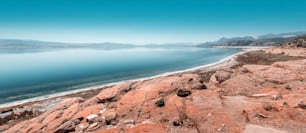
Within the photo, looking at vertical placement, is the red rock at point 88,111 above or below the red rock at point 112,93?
below

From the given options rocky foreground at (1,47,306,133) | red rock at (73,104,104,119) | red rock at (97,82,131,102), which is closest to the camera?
rocky foreground at (1,47,306,133)

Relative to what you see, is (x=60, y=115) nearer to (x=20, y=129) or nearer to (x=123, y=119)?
(x=20, y=129)

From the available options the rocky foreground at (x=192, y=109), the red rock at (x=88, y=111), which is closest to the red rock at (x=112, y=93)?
the rocky foreground at (x=192, y=109)

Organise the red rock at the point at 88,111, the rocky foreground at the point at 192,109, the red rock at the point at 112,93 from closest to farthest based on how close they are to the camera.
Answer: the rocky foreground at the point at 192,109, the red rock at the point at 88,111, the red rock at the point at 112,93

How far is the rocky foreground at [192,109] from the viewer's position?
537 inches

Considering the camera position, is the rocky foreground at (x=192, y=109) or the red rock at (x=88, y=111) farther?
the red rock at (x=88, y=111)

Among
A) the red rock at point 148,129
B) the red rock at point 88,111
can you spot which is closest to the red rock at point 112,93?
the red rock at point 88,111

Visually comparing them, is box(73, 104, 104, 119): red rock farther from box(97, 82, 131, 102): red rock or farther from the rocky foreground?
box(97, 82, 131, 102): red rock

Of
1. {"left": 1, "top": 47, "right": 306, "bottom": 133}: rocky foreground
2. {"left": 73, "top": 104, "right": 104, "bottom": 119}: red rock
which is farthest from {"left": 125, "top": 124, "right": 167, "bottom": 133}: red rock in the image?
{"left": 73, "top": 104, "right": 104, "bottom": 119}: red rock

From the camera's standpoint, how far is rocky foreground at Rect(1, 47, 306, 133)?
44.8ft

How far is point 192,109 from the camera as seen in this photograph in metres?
16.0

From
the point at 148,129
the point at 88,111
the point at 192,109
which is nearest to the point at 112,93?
the point at 88,111

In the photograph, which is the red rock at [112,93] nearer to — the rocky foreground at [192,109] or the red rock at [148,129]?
the rocky foreground at [192,109]

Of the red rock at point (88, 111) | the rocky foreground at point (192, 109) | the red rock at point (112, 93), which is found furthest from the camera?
the red rock at point (112, 93)
